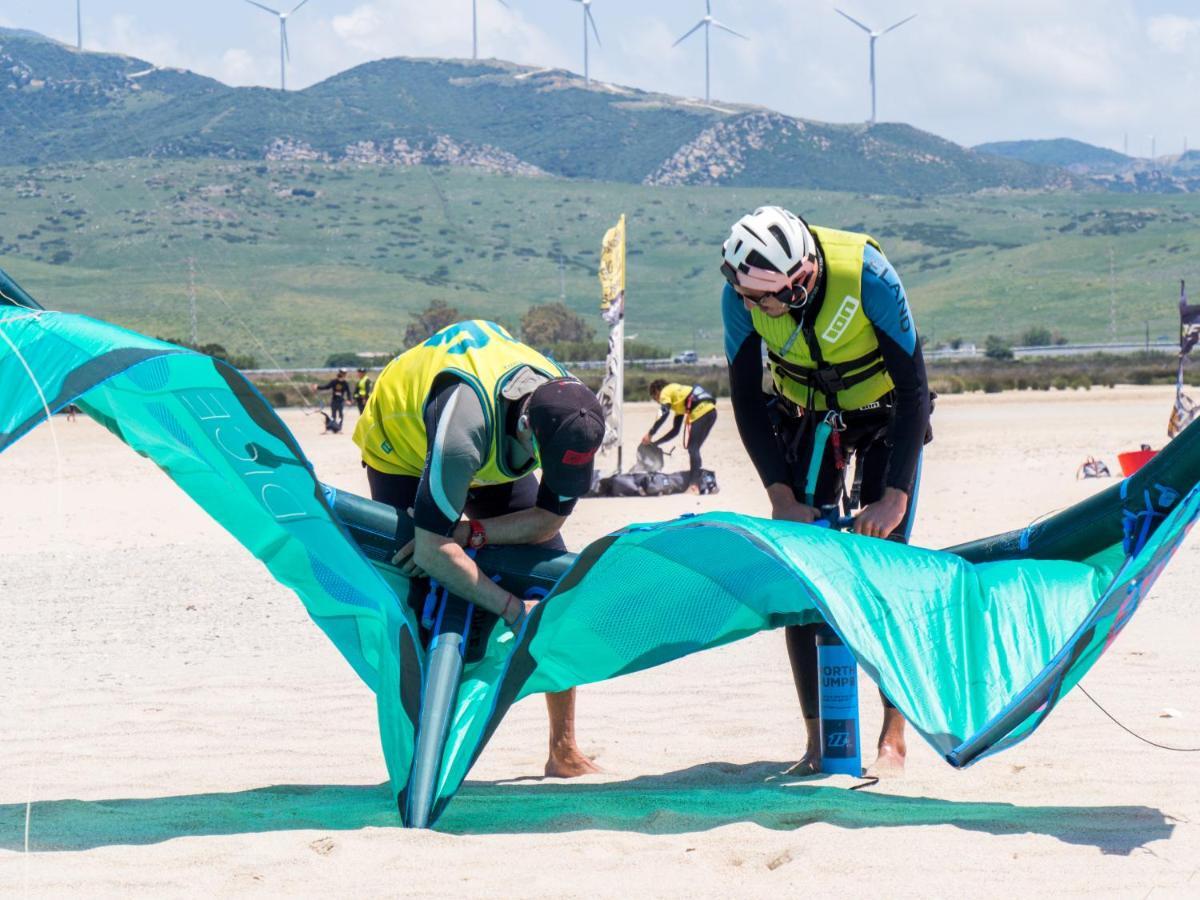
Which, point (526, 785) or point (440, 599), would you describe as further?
point (526, 785)

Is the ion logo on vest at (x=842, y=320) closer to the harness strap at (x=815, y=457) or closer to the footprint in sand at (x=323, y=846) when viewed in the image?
the harness strap at (x=815, y=457)

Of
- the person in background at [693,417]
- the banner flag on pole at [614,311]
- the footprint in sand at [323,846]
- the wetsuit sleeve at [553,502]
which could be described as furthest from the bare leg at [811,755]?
the banner flag on pole at [614,311]

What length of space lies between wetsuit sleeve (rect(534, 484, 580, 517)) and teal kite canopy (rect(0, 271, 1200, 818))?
0.16 metres

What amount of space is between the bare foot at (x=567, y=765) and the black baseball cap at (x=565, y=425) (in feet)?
3.71

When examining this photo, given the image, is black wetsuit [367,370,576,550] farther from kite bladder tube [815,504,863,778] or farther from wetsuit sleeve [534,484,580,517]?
kite bladder tube [815,504,863,778]

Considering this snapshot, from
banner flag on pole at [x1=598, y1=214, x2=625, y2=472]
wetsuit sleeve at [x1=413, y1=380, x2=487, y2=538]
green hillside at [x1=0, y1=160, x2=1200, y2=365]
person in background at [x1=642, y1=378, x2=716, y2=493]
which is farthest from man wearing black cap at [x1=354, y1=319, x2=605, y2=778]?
green hillside at [x1=0, y1=160, x2=1200, y2=365]

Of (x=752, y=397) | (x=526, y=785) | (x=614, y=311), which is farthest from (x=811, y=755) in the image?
(x=614, y=311)

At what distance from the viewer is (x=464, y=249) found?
12350 centimetres

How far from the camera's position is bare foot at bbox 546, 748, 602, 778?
211 inches

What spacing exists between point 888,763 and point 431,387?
75.1 inches

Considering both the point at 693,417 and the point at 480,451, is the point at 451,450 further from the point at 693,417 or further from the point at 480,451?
the point at 693,417

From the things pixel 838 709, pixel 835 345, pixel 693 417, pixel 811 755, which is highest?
pixel 835 345

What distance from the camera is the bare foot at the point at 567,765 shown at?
211 inches

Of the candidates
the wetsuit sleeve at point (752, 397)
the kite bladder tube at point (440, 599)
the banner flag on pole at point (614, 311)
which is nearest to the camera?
the kite bladder tube at point (440, 599)
